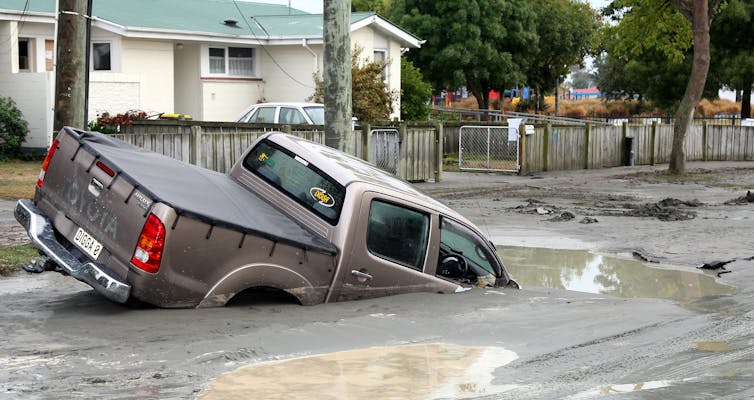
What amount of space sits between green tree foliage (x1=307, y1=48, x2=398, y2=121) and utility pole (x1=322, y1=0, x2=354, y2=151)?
15.2 metres

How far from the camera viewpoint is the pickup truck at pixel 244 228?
24.9 ft

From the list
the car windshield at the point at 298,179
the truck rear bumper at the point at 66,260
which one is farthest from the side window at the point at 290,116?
the truck rear bumper at the point at 66,260

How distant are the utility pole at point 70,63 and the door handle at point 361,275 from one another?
563 centimetres

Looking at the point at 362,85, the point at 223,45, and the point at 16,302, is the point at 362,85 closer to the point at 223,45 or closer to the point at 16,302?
the point at 223,45

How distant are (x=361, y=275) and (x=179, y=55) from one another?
79.6ft

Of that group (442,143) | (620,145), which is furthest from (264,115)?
(620,145)

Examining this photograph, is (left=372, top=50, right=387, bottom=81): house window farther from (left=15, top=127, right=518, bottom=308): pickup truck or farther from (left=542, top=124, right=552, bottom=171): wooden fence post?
(left=15, top=127, right=518, bottom=308): pickup truck

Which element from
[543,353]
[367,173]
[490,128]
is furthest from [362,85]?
[543,353]

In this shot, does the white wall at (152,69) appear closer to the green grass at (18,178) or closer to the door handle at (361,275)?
the green grass at (18,178)

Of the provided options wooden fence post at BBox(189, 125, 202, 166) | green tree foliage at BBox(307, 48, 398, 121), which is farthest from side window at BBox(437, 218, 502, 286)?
green tree foliage at BBox(307, 48, 398, 121)

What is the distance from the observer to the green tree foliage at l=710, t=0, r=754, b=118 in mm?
45062

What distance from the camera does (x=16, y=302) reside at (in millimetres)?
8945

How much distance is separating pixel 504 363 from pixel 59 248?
3.70m

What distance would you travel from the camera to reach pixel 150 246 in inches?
294
